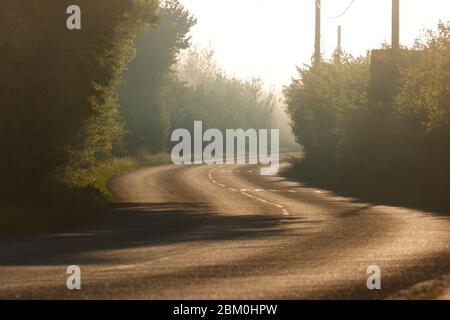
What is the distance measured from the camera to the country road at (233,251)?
51.1 feet

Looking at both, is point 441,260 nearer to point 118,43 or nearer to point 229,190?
point 118,43

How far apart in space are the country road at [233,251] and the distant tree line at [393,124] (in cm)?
406

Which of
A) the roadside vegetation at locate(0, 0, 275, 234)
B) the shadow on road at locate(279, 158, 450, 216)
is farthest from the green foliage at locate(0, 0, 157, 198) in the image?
the shadow on road at locate(279, 158, 450, 216)

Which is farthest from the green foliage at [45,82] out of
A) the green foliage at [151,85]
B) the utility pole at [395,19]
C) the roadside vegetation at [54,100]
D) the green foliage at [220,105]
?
the green foliage at [220,105]

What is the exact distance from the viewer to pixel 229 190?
48.1m

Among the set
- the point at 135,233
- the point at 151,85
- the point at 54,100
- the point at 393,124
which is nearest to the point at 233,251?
the point at 135,233

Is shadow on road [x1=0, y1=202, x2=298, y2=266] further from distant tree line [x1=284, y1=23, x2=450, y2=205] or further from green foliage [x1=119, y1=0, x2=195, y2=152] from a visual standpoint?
green foliage [x1=119, y1=0, x2=195, y2=152]

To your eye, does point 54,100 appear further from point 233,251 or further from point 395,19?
point 395,19

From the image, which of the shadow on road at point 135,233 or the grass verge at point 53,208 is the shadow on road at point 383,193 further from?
the grass verge at point 53,208

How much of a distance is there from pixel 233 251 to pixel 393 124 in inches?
1050

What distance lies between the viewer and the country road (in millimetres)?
15570

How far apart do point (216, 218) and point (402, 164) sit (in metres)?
15.7

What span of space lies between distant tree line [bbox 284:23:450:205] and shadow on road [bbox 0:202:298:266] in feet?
30.5

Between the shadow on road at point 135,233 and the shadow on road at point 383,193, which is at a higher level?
the shadow on road at point 135,233
